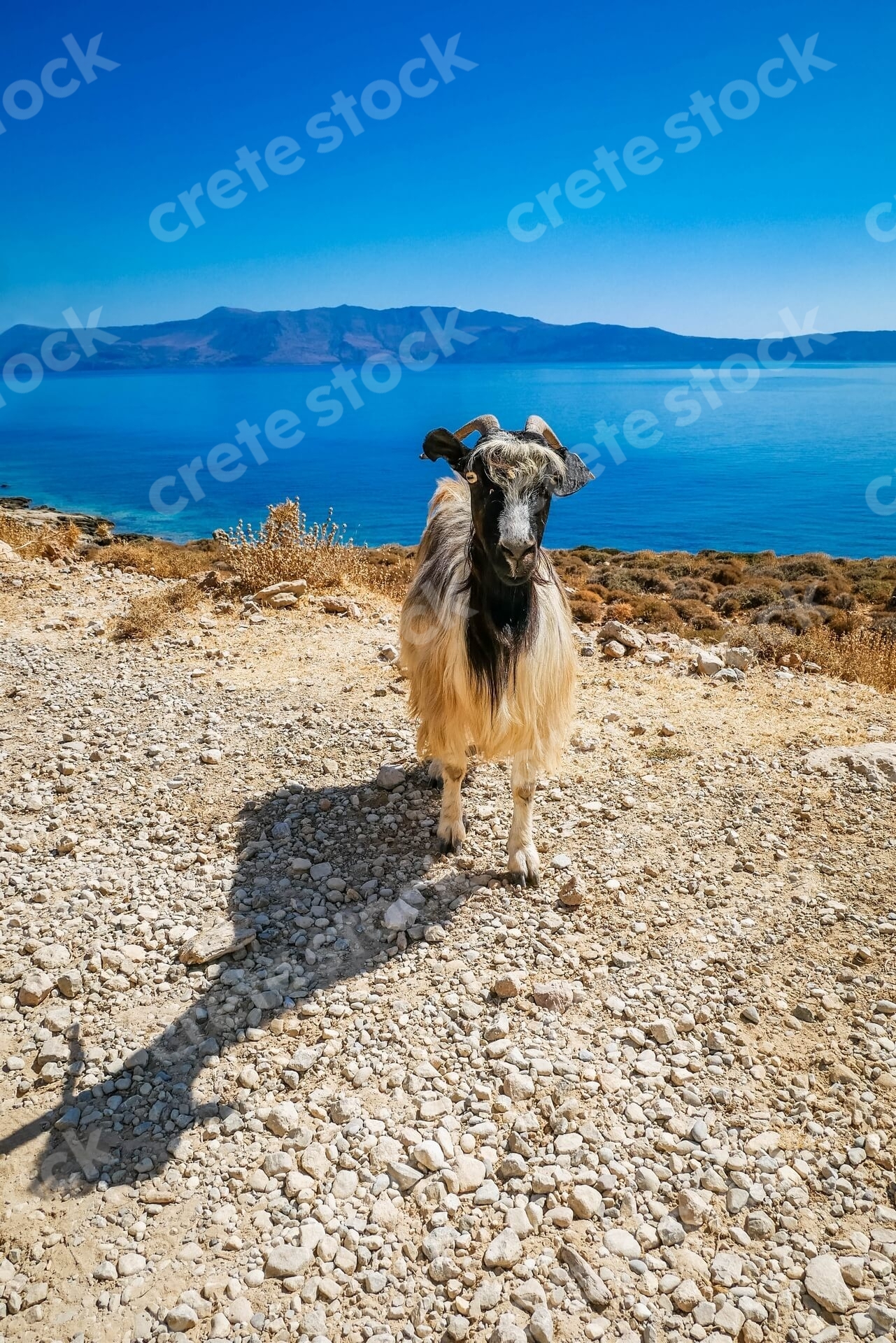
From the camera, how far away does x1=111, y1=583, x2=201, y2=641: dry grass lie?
8328mm

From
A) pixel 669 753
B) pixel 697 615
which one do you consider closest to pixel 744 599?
pixel 697 615

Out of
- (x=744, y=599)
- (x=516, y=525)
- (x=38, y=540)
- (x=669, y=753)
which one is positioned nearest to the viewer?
(x=516, y=525)

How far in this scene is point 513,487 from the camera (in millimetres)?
3656

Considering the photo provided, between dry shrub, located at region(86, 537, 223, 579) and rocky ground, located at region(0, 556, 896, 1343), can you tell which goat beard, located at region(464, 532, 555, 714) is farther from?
dry shrub, located at region(86, 537, 223, 579)

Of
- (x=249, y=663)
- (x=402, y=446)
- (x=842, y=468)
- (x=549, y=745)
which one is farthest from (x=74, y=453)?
(x=549, y=745)

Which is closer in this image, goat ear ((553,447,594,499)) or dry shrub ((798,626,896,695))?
goat ear ((553,447,594,499))

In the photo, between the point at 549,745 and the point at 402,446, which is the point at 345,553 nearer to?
the point at 549,745

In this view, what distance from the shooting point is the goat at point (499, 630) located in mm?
3734

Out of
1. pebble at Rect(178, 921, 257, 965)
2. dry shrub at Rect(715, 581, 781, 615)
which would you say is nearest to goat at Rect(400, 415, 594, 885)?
pebble at Rect(178, 921, 257, 965)

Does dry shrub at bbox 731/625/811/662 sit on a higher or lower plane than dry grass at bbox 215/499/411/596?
lower

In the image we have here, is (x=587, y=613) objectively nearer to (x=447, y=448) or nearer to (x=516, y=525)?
(x=447, y=448)

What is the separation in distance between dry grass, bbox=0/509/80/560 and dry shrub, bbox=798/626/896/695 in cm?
1024

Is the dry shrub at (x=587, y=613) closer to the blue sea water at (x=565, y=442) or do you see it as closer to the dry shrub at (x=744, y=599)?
the dry shrub at (x=744, y=599)

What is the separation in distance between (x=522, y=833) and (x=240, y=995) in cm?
192
